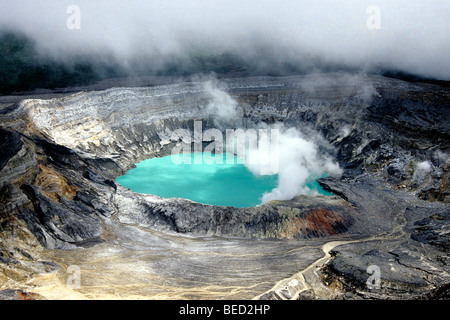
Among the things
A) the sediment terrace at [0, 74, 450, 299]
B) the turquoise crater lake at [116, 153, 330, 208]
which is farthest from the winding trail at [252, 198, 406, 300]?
the turquoise crater lake at [116, 153, 330, 208]

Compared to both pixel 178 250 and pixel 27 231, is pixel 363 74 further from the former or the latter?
pixel 27 231

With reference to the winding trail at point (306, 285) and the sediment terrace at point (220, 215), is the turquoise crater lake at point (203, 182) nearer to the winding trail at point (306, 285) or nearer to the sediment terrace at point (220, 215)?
the sediment terrace at point (220, 215)

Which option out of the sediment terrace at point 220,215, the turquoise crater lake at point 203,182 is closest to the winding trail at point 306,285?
the sediment terrace at point 220,215

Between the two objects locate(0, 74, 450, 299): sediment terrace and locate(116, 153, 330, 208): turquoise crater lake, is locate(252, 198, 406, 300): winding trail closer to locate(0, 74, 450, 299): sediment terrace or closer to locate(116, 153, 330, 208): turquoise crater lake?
locate(0, 74, 450, 299): sediment terrace

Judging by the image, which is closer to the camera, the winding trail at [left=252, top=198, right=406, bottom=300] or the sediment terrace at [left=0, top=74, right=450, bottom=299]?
the winding trail at [left=252, top=198, right=406, bottom=300]

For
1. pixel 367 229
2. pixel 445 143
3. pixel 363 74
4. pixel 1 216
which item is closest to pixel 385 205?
pixel 367 229

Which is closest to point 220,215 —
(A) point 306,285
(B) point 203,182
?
(A) point 306,285
